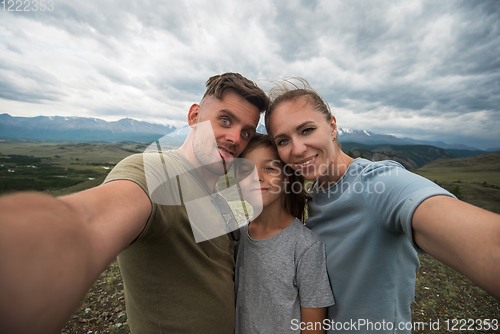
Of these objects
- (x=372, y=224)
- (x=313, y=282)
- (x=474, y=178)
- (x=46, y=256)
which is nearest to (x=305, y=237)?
(x=313, y=282)

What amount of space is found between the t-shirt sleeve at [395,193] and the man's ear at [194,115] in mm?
2574

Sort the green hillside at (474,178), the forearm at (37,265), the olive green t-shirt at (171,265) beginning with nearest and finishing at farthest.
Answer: the forearm at (37,265) < the olive green t-shirt at (171,265) < the green hillside at (474,178)

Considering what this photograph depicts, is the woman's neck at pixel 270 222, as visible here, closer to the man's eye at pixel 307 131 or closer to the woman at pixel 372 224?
the woman at pixel 372 224

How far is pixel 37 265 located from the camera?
0.72m

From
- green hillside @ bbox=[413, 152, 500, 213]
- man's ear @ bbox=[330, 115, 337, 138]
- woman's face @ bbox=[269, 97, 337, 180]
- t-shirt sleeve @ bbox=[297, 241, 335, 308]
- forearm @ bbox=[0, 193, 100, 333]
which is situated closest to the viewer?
forearm @ bbox=[0, 193, 100, 333]

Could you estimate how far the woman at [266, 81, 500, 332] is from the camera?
113cm

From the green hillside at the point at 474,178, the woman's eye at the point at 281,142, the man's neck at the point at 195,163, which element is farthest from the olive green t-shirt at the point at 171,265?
the green hillside at the point at 474,178

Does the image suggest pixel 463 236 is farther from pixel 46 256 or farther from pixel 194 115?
pixel 194 115

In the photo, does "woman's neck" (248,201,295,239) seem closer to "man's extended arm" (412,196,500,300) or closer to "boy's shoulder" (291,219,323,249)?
"boy's shoulder" (291,219,323,249)

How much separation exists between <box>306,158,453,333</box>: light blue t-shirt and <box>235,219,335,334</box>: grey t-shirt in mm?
205

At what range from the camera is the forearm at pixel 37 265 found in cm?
66

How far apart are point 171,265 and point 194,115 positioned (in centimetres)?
232

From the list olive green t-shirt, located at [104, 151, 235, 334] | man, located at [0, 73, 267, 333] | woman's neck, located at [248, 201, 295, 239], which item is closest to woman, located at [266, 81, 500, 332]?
woman's neck, located at [248, 201, 295, 239]

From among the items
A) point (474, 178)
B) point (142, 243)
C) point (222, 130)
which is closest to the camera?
point (142, 243)
